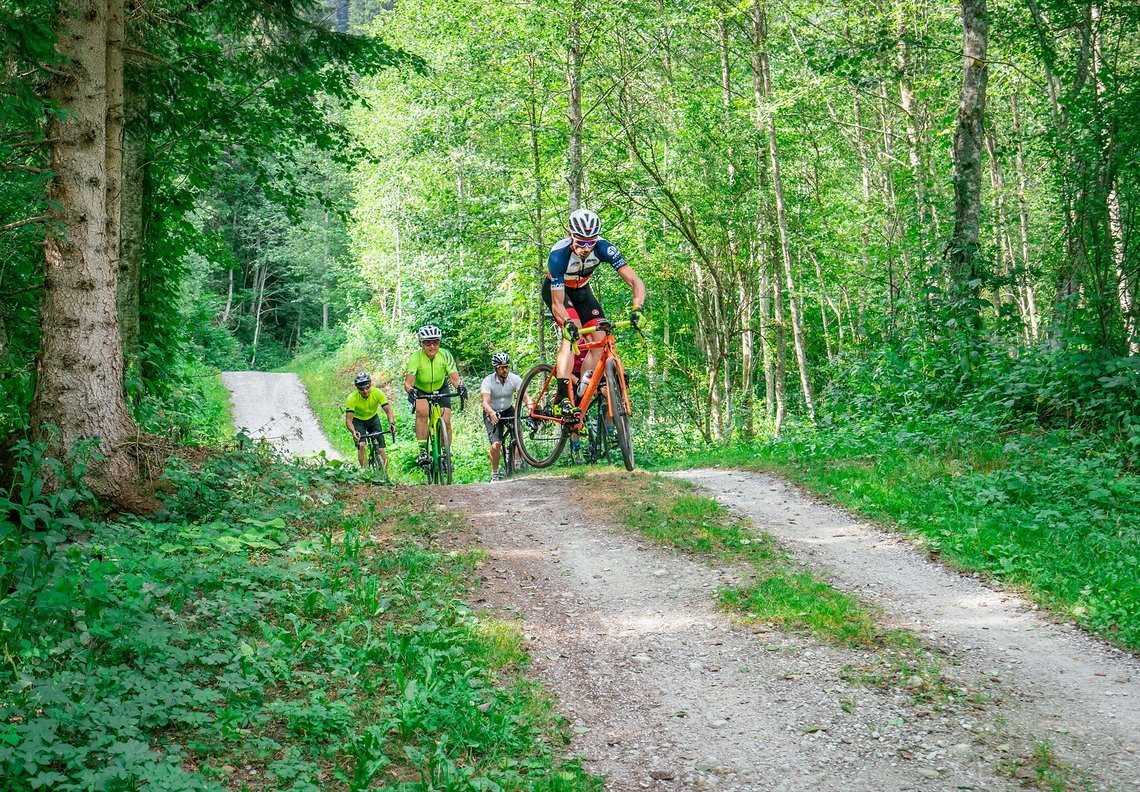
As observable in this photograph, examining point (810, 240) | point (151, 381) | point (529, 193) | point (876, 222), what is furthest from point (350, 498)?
point (876, 222)

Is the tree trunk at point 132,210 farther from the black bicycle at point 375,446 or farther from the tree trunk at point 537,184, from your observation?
the tree trunk at point 537,184

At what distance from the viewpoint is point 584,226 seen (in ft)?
30.9

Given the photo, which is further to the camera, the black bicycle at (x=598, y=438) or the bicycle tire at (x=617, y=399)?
the black bicycle at (x=598, y=438)

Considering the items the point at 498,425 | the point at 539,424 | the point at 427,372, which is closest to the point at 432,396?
the point at 427,372

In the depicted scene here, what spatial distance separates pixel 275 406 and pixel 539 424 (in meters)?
26.1

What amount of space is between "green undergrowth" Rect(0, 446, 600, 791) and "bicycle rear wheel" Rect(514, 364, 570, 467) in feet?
15.4

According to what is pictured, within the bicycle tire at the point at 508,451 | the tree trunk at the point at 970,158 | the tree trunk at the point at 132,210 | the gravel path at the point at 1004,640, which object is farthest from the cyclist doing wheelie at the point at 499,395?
the tree trunk at the point at 970,158

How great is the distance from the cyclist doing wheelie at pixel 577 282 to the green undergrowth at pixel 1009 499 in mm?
3161

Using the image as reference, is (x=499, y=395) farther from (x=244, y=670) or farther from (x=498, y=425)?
(x=244, y=670)

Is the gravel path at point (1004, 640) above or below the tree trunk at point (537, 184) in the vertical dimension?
below

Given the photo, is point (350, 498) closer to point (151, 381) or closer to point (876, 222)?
point (151, 381)

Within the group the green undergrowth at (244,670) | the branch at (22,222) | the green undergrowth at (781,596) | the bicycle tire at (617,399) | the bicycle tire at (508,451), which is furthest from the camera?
the bicycle tire at (508,451)

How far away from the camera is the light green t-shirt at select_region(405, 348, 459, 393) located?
1272cm

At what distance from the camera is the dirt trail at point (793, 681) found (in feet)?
13.4
